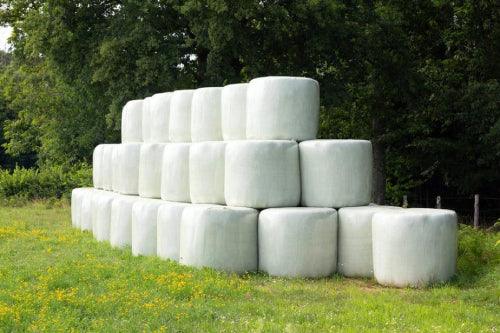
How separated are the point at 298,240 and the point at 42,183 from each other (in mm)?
19168

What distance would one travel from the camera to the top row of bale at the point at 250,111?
11.2m

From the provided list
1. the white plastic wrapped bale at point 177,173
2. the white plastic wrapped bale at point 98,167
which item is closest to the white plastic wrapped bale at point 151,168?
the white plastic wrapped bale at point 177,173

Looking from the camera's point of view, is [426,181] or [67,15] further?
[426,181]

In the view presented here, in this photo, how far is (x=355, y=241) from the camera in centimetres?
1089

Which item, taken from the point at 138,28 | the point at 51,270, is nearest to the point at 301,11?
the point at 138,28

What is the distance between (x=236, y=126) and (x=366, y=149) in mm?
2008

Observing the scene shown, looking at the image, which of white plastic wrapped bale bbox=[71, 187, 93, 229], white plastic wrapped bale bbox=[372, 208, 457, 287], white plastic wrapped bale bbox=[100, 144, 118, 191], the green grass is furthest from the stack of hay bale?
white plastic wrapped bale bbox=[71, 187, 93, 229]

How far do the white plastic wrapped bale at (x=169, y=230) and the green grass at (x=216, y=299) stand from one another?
36cm

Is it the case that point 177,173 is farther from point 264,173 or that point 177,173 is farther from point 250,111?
point 264,173

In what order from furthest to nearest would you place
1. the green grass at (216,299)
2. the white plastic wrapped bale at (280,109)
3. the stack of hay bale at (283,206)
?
the white plastic wrapped bale at (280,109) < the stack of hay bale at (283,206) < the green grass at (216,299)

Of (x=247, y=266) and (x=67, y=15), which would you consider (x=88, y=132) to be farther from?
(x=247, y=266)

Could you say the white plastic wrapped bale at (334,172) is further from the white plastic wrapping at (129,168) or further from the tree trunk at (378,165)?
the tree trunk at (378,165)

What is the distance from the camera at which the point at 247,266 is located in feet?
36.0

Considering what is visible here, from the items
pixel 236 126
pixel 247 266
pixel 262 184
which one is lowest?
pixel 247 266
